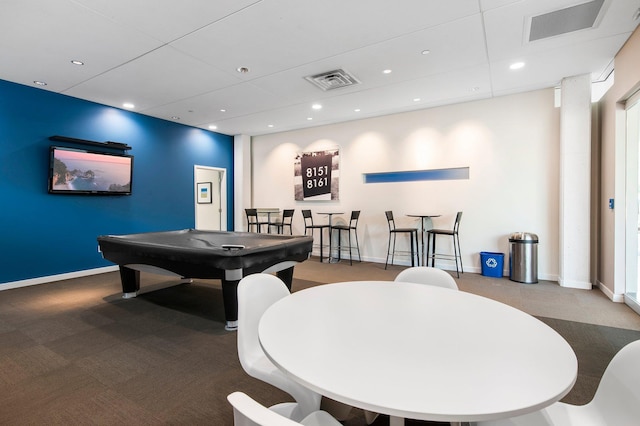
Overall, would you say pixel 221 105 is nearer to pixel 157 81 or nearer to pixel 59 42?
pixel 157 81

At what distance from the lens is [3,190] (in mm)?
4652

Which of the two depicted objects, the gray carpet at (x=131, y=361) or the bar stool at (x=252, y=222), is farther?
the bar stool at (x=252, y=222)

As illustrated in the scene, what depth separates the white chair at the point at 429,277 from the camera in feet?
6.82

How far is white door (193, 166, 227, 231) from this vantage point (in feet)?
27.0

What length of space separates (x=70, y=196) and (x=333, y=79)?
193 inches

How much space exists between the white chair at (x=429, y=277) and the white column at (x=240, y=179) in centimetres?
667

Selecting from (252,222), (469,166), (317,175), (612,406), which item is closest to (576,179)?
(469,166)

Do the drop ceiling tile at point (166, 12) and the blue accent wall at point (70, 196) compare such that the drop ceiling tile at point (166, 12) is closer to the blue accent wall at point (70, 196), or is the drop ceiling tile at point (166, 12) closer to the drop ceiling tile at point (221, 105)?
the drop ceiling tile at point (221, 105)

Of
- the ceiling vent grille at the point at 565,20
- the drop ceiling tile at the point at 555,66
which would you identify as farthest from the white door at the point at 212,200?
the ceiling vent grille at the point at 565,20

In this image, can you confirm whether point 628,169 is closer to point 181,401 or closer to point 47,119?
point 181,401

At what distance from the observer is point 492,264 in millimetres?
5414

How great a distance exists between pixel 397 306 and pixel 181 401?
1.60 meters

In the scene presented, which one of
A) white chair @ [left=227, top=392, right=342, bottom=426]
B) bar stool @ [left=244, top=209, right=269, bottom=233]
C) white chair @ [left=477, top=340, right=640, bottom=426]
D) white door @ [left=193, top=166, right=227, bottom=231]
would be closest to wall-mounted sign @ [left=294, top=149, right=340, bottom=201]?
bar stool @ [left=244, top=209, right=269, bottom=233]

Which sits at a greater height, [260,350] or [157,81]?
[157,81]
